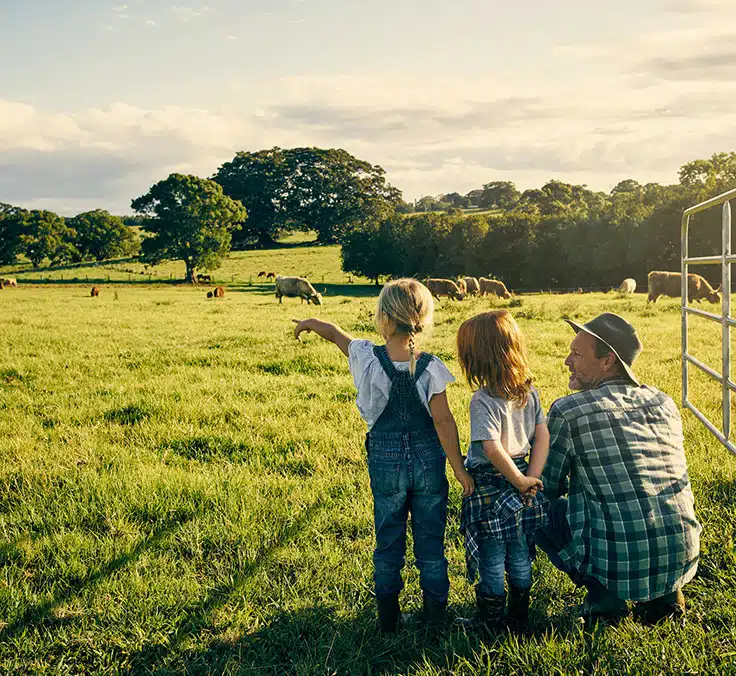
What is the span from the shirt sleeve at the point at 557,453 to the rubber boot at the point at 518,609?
1.78ft

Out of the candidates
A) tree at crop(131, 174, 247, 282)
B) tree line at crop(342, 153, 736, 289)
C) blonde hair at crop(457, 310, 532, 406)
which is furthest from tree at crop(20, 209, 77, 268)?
blonde hair at crop(457, 310, 532, 406)

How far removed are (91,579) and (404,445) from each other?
6.93ft

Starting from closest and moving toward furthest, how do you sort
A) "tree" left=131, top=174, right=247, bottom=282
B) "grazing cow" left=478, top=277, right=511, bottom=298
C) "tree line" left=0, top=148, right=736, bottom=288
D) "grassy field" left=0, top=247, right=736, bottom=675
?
1. "grassy field" left=0, top=247, right=736, bottom=675
2. "grazing cow" left=478, top=277, right=511, bottom=298
3. "tree line" left=0, top=148, right=736, bottom=288
4. "tree" left=131, top=174, right=247, bottom=282

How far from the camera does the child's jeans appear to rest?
3.13 metres

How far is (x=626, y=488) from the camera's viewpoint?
3107 mm

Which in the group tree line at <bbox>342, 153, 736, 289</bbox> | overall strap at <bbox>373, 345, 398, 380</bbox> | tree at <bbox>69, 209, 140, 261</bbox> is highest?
tree at <bbox>69, 209, 140, 261</bbox>

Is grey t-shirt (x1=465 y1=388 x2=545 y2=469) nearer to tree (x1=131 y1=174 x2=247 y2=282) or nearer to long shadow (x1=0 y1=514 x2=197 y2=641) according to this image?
long shadow (x1=0 y1=514 x2=197 y2=641)

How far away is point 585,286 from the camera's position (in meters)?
47.4

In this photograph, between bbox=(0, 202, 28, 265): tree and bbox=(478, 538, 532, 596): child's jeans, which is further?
bbox=(0, 202, 28, 265): tree

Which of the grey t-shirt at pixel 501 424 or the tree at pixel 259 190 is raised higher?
the tree at pixel 259 190

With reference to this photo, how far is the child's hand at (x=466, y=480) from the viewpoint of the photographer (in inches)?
123

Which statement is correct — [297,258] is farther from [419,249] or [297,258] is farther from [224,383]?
[224,383]

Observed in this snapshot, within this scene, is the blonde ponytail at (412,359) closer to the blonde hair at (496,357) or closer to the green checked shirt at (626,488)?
the blonde hair at (496,357)

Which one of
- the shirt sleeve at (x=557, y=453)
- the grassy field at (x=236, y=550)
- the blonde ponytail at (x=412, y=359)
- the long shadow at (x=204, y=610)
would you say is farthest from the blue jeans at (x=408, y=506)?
the long shadow at (x=204, y=610)
